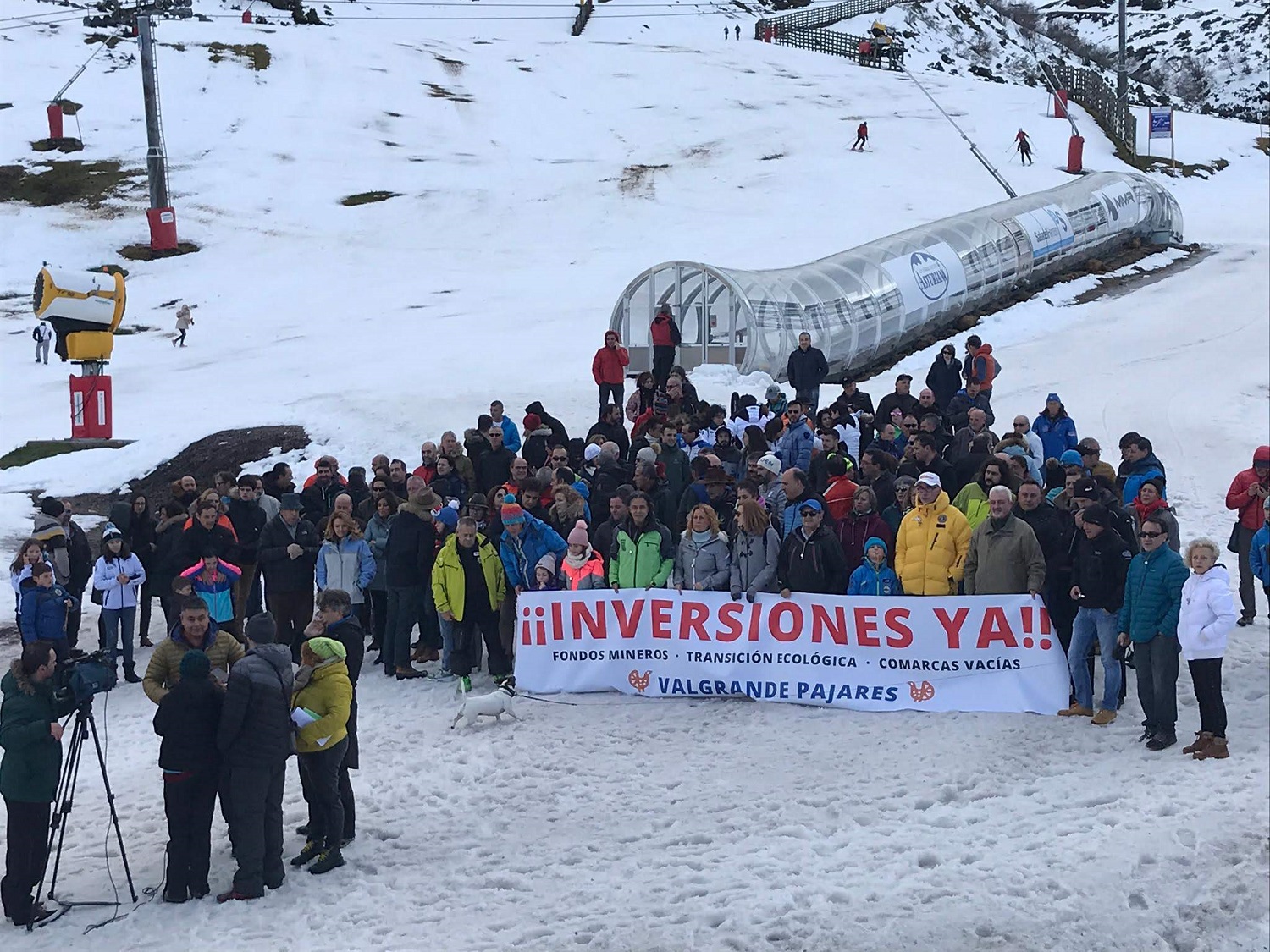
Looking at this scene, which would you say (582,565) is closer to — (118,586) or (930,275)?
(118,586)

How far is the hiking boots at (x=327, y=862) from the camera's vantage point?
816 centimetres

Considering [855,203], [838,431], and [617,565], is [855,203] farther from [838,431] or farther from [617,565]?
[617,565]

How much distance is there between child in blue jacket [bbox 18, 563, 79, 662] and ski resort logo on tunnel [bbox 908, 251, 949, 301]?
16787 millimetres

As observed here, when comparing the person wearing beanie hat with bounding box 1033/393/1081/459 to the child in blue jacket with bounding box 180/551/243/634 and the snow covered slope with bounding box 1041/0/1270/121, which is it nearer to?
the child in blue jacket with bounding box 180/551/243/634

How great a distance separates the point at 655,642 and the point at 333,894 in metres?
3.59

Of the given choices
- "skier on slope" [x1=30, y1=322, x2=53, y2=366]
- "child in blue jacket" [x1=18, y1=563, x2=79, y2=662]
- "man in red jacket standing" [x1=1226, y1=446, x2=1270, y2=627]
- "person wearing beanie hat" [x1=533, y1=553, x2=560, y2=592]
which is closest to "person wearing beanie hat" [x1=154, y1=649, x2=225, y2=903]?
"child in blue jacket" [x1=18, y1=563, x2=79, y2=662]

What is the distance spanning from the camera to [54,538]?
39.4 feet

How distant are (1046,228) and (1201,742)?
20446mm

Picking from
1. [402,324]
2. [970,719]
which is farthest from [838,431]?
[402,324]

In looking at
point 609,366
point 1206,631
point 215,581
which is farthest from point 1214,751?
point 609,366

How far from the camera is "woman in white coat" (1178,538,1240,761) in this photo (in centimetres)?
874

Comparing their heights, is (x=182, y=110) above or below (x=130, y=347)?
above

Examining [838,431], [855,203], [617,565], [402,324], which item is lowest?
[617,565]

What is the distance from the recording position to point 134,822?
903 centimetres
